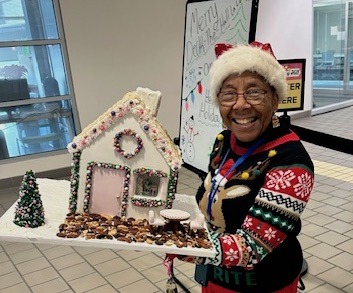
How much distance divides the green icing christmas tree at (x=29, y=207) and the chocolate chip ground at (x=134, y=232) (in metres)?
0.10

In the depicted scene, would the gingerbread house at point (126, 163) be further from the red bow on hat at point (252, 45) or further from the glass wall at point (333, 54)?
the glass wall at point (333, 54)

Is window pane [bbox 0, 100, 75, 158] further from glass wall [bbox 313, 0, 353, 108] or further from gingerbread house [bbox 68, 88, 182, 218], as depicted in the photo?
glass wall [bbox 313, 0, 353, 108]

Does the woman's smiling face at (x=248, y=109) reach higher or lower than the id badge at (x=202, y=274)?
higher

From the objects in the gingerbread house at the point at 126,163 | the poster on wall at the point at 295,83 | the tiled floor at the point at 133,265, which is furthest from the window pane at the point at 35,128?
the gingerbread house at the point at 126,163

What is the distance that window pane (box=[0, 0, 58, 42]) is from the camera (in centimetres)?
456

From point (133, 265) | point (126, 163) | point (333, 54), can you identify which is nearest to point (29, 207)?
point (126, 163)

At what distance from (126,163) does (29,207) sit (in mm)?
386

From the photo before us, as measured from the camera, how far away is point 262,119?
3.97ft

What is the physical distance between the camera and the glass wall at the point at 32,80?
4.62 meters

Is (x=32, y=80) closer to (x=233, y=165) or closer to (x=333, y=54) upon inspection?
(x=233, y=165)

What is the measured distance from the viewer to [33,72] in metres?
Result: 4.85

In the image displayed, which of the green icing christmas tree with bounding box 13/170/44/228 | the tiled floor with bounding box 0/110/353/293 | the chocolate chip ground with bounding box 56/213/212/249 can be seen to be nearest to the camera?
the chocolate chip ground with bounding box 56/213/212/249

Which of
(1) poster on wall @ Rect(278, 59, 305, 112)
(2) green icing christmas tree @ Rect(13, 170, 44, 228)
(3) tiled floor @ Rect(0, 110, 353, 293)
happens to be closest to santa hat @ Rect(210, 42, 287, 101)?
(2) green icing christmas tree @ Rect(13, 170, 44, 228)

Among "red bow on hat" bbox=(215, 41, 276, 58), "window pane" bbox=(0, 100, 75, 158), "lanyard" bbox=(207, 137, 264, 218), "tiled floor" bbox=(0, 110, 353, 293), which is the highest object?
"red bow on hat" bbox=(215, 41, 276, 58)
